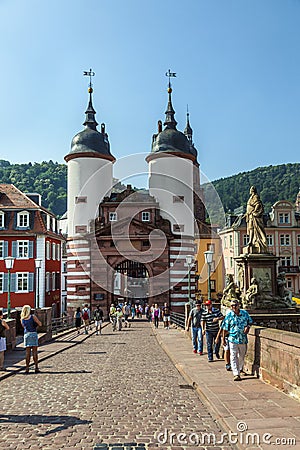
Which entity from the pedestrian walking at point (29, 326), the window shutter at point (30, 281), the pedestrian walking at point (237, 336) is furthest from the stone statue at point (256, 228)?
the window shutter at point (30, 281)

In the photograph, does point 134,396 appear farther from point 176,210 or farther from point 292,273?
point 292,273

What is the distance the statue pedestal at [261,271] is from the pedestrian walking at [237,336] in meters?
11.3

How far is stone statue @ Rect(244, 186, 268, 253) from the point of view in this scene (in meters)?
22.9

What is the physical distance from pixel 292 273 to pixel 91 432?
182 feet

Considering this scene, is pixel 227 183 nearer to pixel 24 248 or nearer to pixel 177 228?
pixel 177 228

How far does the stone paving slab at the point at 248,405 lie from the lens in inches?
277

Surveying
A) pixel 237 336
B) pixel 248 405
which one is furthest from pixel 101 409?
pixel 237 336

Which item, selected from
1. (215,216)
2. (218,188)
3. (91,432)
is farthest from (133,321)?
(218,188)

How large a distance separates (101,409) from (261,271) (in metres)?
14.8

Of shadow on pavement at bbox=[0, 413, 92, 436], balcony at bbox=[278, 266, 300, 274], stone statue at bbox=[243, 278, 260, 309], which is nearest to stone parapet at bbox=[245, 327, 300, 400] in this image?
shadow on pavement at bbox=[0, 413, 92, 436]

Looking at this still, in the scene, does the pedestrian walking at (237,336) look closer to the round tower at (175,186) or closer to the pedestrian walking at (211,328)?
the pedestrian walking at (211,328)

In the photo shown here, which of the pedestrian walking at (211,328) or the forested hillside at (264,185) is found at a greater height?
the forested hillside at (264,185)

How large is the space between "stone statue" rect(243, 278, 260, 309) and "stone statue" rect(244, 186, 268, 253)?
5.26 ft

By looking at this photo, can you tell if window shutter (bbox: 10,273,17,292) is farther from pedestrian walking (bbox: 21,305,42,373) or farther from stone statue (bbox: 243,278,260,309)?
pedestrian walking (bbox: 21,305,42,373)
